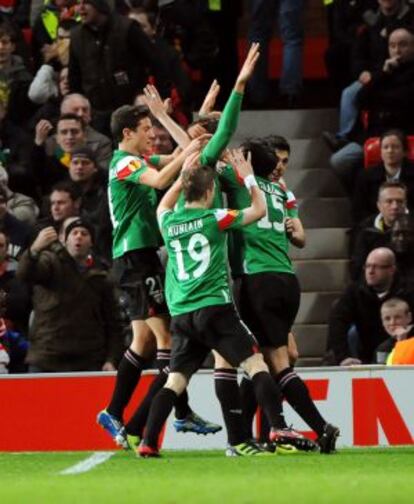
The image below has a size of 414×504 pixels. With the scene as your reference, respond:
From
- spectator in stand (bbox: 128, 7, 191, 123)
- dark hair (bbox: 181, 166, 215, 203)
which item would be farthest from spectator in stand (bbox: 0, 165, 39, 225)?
dark hair (bbox: 181, 166, 215, 203)

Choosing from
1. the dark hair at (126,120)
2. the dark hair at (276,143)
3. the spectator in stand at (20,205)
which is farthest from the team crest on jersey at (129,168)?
the spectator in stand at (20,205)

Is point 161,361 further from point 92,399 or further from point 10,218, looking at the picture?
point 10,218

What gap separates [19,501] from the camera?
8.47 metres

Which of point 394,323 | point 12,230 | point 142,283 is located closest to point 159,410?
point 142,283

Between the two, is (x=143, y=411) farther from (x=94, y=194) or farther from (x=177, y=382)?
(x=94, y=194)

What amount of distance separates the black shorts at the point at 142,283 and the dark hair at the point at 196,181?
3.16ft

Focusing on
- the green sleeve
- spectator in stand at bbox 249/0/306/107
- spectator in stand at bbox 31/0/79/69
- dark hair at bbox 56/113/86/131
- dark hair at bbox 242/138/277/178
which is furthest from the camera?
spectator in stand at bbox 31/0/79/69

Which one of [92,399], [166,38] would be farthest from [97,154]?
[92,399]

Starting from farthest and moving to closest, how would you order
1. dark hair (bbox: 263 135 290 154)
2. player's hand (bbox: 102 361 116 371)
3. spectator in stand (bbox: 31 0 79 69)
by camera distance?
spectator in stand (bbox: 31 0 79 69)
player's hand (bbox: 102 361 116 371)
dark hair (bbox: 263 135 290 154)

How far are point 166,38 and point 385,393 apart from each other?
22.7 feet

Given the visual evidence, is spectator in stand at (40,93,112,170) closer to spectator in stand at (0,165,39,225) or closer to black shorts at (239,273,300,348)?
spectator in stand at (0,165,39,225)

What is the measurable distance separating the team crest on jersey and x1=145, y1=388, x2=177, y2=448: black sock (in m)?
1.49

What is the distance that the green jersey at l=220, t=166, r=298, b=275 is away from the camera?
11977 millimetres

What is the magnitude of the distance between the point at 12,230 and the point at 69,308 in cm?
205
